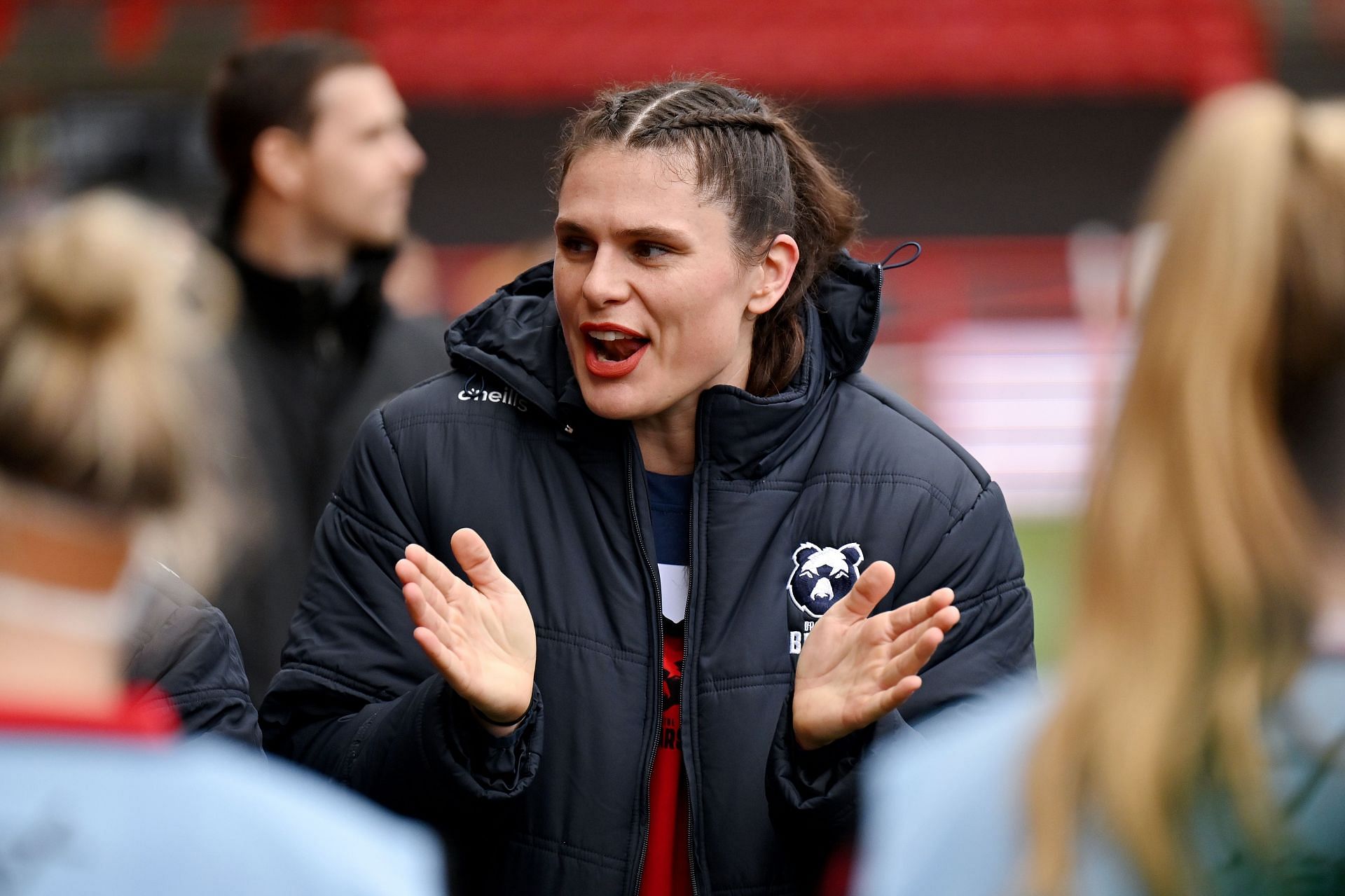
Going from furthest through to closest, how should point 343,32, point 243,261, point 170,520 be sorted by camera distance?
point 343,32 < point 243,261 < point 170,520

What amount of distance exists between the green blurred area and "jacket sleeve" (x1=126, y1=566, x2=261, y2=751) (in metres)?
4.62

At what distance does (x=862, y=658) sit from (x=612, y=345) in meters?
0.72

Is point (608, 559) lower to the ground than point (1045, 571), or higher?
higher

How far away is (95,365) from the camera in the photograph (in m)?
1.46

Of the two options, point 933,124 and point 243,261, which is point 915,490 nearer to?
point 243,261

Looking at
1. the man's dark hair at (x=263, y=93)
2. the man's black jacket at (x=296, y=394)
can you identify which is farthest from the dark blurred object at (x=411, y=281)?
A: the man's black jacket at (x=296, y=394)

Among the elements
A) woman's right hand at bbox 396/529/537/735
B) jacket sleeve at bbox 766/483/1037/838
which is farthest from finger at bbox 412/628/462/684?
jacket sleeve at bbox 766/483/1037/838

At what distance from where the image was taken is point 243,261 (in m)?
4.30

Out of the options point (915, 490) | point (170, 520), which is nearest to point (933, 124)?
point (915, 490)

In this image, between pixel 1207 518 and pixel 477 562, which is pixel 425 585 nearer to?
pixel 477 562

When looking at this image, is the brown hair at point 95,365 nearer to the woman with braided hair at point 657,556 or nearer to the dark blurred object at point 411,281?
the woman with braided hair at point 657,556

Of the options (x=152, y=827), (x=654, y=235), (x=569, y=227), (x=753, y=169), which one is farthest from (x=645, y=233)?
(x=152, y=827)

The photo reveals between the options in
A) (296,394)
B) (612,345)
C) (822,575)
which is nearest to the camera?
(822,575)

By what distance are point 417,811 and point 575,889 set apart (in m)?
0.27
